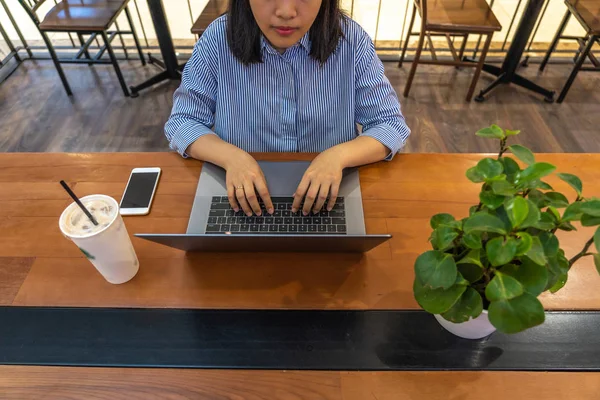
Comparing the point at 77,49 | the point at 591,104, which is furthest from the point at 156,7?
the point at 591,104

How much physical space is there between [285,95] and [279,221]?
460 mm

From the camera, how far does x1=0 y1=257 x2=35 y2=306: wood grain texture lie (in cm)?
81

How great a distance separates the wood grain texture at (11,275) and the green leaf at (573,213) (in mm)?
1002

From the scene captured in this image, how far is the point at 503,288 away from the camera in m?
0.51

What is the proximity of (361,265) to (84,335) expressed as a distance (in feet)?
1.84

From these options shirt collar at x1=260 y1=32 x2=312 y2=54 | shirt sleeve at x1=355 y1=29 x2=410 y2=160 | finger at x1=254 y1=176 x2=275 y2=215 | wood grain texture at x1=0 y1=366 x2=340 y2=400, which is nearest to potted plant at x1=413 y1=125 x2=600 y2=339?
wood grain texture at x1=0 y1=366 x2=340 y2=400

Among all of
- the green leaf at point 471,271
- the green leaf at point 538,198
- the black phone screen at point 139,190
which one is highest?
the green leaf at point 538,198

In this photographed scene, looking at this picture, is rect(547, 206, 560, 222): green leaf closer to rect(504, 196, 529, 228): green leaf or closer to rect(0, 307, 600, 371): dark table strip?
rect(504, 196, 529, 228): green leaf

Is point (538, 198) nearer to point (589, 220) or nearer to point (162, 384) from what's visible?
point (589, 220)

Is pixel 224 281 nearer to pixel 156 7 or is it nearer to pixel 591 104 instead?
pixel 156 7

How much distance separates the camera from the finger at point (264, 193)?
0.89m

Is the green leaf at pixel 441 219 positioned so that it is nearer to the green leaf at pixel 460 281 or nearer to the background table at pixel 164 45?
the green leaf at pixel 460 281

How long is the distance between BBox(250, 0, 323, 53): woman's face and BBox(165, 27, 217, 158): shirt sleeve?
231 mm

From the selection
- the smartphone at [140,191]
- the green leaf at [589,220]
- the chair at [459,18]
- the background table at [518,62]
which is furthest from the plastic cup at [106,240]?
the background table at [518,62]
